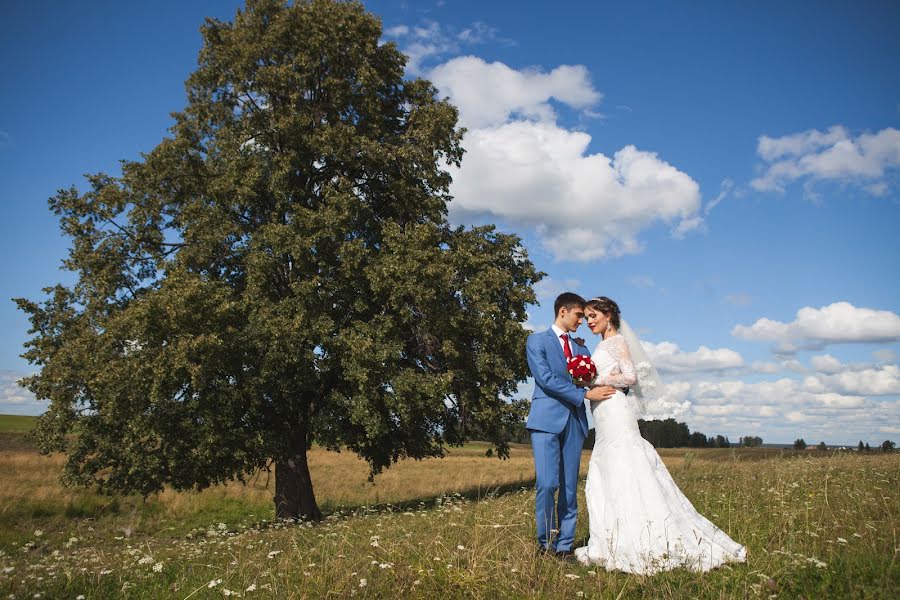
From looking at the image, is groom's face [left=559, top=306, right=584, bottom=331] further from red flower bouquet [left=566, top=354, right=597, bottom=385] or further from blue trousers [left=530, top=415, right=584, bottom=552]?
blue trousers [left=530, top=415, right=584, bottom=552]

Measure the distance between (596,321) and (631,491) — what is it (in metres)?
2.07

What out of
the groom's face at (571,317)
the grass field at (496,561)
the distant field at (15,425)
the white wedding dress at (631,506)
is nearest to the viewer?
the grass field at (496,561)

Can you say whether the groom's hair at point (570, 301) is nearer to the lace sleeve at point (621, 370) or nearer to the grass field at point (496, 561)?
the lace sleeve at point (621, 370)

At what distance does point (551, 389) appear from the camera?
723cm

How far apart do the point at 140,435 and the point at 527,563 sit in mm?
12652

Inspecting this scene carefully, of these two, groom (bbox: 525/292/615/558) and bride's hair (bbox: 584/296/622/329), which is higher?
bride's hair (bbox: 584/296/622/329)

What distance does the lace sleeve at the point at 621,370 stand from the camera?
736 cm

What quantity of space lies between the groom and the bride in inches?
8.6

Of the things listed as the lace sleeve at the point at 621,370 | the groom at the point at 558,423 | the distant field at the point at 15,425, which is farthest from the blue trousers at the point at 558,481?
the distant field at the point at 15,425

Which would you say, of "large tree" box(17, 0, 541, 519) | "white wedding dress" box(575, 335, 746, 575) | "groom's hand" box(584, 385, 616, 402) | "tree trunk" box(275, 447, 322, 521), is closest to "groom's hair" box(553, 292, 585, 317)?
"white wedding dress" box(575, 335, 746, 575)

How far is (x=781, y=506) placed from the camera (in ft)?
27.5

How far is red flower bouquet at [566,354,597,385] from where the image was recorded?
7.31m

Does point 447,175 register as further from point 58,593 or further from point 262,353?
point 58,593

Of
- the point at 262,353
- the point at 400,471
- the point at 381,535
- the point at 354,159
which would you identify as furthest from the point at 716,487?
the point at 400,471
